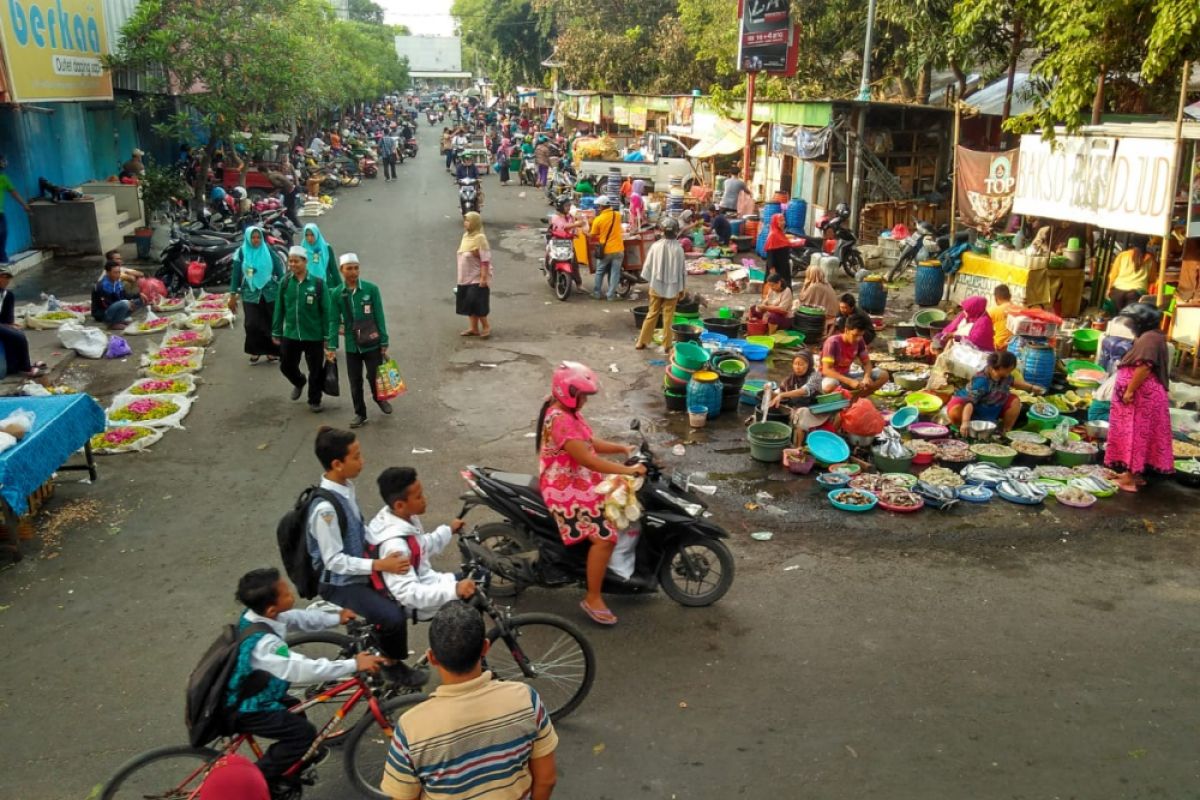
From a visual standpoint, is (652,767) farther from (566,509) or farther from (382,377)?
(382,377)

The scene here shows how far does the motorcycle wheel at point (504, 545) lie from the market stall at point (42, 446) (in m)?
3.21

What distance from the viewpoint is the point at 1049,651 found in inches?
219

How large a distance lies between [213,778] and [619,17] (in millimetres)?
38252

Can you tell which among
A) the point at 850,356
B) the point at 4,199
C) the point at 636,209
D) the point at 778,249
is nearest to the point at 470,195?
the point at 636,209

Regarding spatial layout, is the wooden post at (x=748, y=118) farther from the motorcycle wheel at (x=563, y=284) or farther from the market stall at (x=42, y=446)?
the market stall at (x=42, y=446)

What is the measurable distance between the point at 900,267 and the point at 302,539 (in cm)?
1401

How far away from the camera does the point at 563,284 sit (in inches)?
593

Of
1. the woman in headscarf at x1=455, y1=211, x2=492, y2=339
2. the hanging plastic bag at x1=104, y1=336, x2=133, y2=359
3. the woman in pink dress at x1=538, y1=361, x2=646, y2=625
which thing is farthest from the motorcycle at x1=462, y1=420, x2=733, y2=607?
the hanging plastic bag at x1=104, y1=336, x2=133, y2=359

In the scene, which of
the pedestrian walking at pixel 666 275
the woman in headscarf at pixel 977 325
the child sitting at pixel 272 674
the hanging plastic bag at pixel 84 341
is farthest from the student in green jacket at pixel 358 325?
the woman in headscarf at pixel 977 325

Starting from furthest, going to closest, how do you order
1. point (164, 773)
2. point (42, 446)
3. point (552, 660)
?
point (42, 446) < point (552, 660) < point (164, 773)

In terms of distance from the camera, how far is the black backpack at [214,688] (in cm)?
360

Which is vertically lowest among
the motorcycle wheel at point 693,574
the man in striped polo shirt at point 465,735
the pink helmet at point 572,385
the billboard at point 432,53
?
the motorcycle wheel at point 693,574

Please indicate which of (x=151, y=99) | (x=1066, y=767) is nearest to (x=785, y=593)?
(x=1066, y=767)

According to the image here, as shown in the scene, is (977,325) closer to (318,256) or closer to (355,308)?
(355,308)
